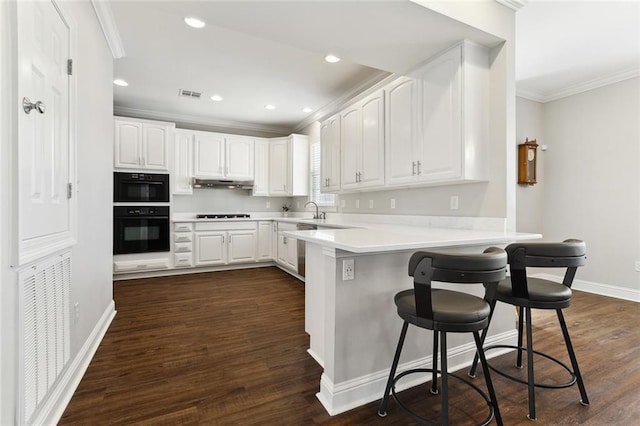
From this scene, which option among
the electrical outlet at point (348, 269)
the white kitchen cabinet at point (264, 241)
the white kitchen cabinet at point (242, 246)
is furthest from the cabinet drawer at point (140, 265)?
the electrical outlet at point (348, 269)

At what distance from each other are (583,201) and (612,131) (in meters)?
0.93

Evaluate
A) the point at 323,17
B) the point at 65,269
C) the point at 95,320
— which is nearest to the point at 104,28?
the point at 323,17

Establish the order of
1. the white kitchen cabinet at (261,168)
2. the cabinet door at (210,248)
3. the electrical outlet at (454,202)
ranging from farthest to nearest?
the white kitchen cabinet at (261,168), the cabinet door at (210,248), the electrical outlet at (454,202)

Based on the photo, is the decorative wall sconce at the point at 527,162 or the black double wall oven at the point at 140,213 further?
the black double wall oven at the point at 140,213

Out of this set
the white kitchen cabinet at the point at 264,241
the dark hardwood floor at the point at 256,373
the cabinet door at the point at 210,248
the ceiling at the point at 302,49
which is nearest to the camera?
the dark hardwood floor at the point at 256,373

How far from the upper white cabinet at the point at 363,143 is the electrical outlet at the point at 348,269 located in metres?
1.80

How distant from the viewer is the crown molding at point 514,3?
233cm

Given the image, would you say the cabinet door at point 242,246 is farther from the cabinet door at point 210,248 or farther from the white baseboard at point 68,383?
the white baseboard at point 68,383

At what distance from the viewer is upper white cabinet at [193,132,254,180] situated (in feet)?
17.0

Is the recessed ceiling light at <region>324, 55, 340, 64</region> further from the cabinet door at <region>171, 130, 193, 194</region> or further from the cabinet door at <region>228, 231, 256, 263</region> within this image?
the cabinet door at <region>228, 231, 256, 263</region>

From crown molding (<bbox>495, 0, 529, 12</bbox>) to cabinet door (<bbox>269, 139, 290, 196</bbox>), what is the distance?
396 centimetres

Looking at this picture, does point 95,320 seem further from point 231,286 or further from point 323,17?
point 323,17

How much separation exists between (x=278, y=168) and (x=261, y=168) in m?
Answer: 0.32

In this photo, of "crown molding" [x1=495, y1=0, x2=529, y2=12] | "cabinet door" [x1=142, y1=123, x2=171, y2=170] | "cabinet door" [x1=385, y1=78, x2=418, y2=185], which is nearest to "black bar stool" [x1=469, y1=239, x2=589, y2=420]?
"cabinet door" [x1=385, y1=78, x2=418, y2=185]
